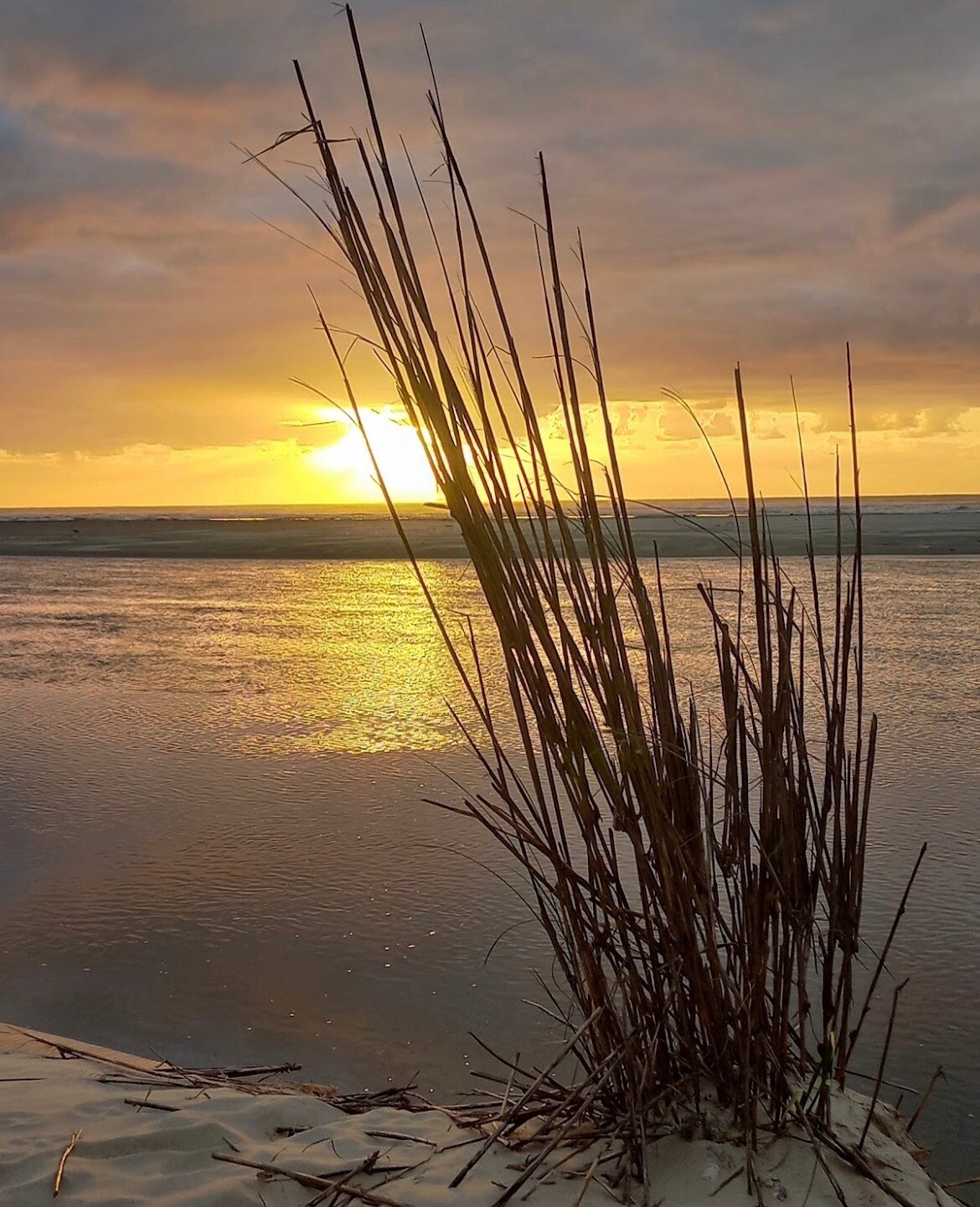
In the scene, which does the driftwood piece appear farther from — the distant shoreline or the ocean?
the distant shoreline

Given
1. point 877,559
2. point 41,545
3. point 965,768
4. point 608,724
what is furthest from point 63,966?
point 41,545

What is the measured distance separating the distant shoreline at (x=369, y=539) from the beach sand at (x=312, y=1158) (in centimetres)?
1449

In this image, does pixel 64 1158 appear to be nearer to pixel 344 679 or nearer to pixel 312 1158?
pixel 312 1158

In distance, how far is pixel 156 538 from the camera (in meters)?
33.0

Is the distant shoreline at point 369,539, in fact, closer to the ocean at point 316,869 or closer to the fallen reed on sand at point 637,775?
the ocean at point 316,869

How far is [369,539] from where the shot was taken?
2962 cm

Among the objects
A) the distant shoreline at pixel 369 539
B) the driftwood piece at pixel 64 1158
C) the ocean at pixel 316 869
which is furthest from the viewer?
the distant shoreline at pixel 369 539

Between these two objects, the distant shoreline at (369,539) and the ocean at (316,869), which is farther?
the distant shoreline at (369,539)

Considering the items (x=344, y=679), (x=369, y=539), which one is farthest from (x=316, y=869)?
(x=369, y=539)

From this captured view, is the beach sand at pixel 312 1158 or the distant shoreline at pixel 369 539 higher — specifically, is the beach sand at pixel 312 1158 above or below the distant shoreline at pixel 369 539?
below

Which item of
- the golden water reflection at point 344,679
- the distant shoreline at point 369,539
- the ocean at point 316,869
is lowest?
the ocean at point 316,869

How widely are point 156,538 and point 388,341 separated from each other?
32.8 metres

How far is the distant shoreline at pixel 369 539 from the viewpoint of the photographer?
23078mm

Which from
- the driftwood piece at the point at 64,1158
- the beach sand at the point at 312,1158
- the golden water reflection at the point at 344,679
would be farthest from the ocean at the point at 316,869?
the driftwood piece at the point at 64,1158
